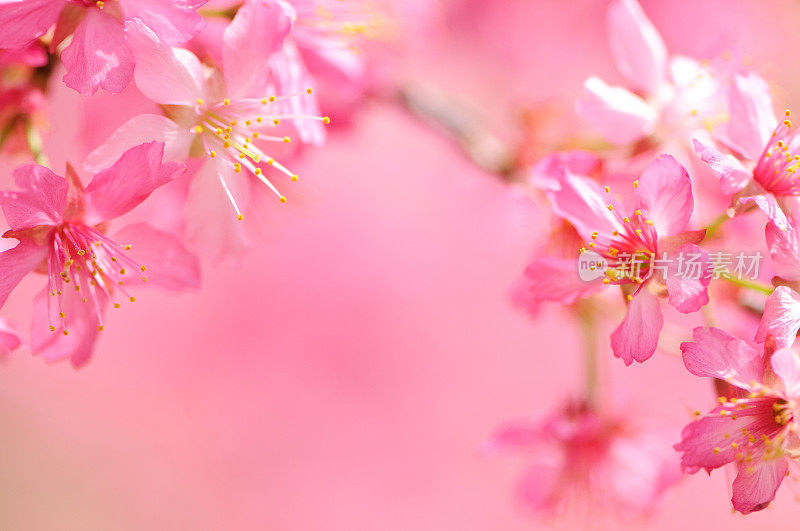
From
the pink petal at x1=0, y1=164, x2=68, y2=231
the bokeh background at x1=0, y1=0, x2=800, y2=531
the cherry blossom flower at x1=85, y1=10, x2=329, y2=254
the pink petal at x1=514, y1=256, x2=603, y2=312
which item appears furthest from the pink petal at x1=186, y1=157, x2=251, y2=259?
the bokeh background at x1=0, y1=0, x2=800, y2=531

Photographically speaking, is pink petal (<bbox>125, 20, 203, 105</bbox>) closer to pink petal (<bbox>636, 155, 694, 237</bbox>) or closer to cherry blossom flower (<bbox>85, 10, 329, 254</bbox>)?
cherry blossom flower (<bbox>85, 10, 329, 254</bbox>)

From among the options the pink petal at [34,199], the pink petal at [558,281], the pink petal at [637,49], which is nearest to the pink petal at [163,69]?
the pink petal at [34,199]

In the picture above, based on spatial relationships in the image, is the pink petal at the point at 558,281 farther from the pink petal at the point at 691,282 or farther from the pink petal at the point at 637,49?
the pink petal at the point at 637,49

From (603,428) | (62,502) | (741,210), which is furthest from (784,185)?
(62,502)

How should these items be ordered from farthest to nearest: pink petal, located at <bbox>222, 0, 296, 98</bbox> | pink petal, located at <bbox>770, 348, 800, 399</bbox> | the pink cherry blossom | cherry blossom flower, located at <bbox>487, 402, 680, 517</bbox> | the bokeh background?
the bokeh background < cherry blossom flower, located at <bbox>487, 402, 680, 517</bbox> < the pink cherry blossom < pink petal, located at <bbox>222, 0, 296, 98</bbox> < pink petal, located at <bbox>770, 348, 800, 399</bbox>

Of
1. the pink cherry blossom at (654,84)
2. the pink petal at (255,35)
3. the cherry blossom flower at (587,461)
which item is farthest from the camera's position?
the cherry blossom flower at (587,461)
